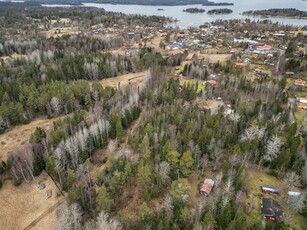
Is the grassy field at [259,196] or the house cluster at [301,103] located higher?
the house cluster at [301,103]

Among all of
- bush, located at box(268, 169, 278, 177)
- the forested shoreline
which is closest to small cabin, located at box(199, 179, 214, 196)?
the forested shoreline

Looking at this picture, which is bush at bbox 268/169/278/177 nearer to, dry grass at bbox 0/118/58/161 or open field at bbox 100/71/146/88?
dry grass at bbox 0/118/58/161

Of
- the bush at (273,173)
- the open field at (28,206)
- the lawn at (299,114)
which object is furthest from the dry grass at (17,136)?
the lawn at (299,114)

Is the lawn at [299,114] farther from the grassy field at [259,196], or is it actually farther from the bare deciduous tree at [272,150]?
the grassy field at [259,196]

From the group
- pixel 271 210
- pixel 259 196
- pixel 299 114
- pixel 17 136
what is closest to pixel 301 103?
pixel 299 114

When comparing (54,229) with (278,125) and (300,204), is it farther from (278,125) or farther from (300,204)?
(278,125)

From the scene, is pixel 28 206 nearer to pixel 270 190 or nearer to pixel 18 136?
pixel 18 136
